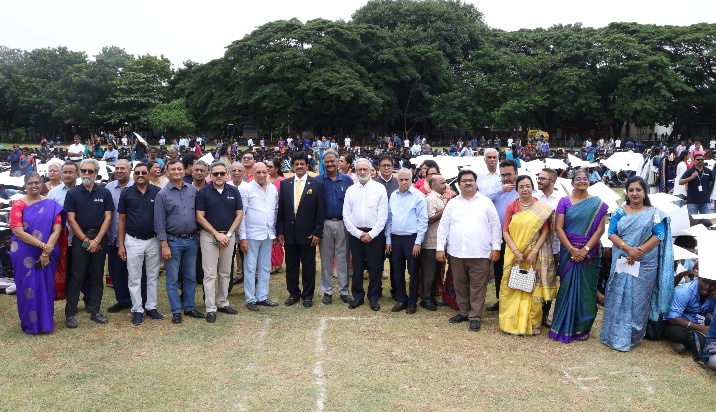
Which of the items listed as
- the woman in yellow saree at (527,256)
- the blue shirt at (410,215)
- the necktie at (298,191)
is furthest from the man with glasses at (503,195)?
the necktie at (298,191)

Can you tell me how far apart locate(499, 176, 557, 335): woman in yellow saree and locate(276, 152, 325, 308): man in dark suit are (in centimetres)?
213

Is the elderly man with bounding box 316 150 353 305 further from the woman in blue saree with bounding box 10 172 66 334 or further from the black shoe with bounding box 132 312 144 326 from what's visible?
the woman in blue saree with bounding box 10 172 66 334

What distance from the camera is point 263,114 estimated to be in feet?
139

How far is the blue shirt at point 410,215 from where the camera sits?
6.38 meters

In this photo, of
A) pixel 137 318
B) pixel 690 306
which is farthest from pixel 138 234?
pixel 690 306

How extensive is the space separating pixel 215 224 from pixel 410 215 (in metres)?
2.11

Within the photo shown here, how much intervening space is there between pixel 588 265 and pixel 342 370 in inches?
103

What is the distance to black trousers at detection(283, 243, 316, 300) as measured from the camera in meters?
6.74

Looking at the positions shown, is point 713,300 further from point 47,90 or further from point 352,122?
point 47,90

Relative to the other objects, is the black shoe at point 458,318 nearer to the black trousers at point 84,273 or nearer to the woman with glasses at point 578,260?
the woman with glasses at point 578,260

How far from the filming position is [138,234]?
591 cm

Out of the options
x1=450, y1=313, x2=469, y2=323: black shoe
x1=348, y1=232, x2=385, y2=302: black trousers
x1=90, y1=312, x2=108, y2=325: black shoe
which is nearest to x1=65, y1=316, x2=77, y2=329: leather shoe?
x1=90, y1=312, x2=108, y2=325: black shoe

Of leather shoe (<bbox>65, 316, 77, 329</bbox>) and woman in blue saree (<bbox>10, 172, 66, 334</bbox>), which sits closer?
woman in blue saree (<bbox>10, 172, 66, 334</bbox>)

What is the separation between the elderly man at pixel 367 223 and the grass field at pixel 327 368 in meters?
0.55
